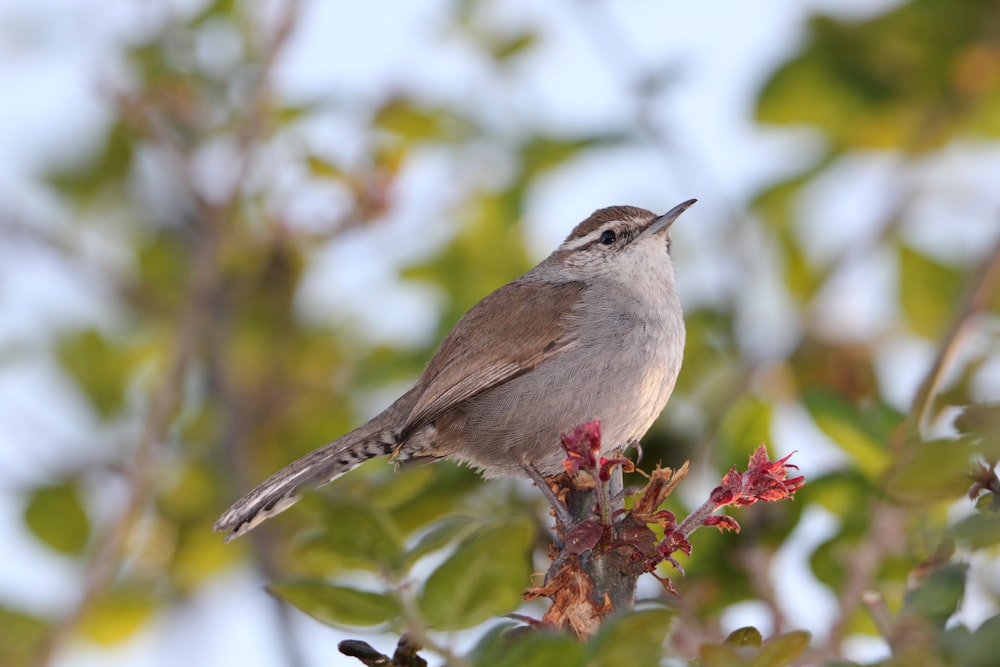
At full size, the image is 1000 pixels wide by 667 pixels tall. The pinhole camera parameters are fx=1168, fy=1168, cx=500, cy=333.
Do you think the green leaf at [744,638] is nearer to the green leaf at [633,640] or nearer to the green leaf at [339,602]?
the green leaf at [633,640]

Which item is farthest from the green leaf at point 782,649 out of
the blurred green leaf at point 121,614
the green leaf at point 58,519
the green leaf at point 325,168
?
the blurred green leaf at point 121,614

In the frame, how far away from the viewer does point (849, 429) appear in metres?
3.97

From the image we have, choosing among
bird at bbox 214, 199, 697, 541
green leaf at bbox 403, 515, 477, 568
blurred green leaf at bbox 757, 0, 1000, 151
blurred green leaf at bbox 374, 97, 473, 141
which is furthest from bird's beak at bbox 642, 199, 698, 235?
green leaf at bbox 403, 515, 477, 568

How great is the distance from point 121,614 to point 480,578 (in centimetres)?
469

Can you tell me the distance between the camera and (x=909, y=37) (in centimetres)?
568

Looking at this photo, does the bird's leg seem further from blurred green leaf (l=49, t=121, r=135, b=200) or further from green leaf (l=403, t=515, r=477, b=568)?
blurred green leaf (l=49, t=121, r=135, b=200)

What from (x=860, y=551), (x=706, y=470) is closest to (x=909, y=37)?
(x=706, y=470)

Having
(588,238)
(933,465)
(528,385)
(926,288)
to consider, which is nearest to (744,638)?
(933,465)

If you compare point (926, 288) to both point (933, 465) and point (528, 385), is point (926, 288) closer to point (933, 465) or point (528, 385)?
point (528, 385)

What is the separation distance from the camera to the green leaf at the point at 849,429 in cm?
393

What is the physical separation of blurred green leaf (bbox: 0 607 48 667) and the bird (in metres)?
1.82

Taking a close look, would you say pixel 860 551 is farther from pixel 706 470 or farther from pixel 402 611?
pixel 402 611

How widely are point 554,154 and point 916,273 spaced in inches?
75.1

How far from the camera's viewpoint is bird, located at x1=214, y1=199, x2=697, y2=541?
4.61 m
